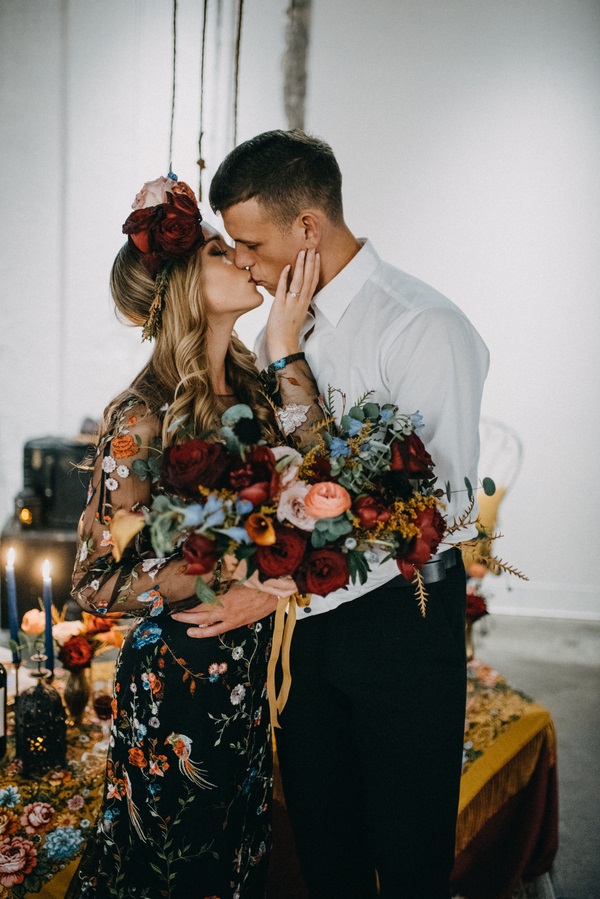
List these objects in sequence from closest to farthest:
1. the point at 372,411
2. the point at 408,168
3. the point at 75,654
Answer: the point at 372,411 < the point at 75,654 < the point at 408,168

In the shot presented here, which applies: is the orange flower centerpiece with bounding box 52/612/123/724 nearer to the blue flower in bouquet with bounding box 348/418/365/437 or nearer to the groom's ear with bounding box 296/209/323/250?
the blue flower in bouquet with bounding box 348/418/365/437

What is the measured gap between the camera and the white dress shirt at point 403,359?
134cm

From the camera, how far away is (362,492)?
1137mm

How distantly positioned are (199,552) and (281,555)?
12 cm

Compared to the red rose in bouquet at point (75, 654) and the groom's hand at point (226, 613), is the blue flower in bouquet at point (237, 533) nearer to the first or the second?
the groom's hand at point (226, 613)

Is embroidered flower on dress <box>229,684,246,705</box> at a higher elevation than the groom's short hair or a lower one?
lower

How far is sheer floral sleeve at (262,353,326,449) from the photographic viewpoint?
4.46ft

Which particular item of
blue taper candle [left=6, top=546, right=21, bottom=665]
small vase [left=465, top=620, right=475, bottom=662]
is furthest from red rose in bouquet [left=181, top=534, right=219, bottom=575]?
small vase [left=465, top=620, right=475, bottom=662]

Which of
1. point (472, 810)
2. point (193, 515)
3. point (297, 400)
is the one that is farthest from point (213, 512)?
point (472, 810)

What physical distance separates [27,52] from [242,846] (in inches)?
191

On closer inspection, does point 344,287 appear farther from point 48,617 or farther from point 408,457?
point 48,617

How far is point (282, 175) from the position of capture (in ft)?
4.91

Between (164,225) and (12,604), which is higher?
(164,225)

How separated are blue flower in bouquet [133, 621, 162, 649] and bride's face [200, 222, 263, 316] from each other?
0.70 meters
